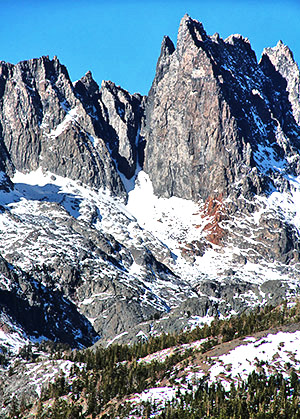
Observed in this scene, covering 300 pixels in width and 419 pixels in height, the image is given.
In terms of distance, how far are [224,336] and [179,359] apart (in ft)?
48.8

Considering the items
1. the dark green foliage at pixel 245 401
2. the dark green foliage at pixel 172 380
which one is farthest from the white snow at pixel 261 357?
the dark green foliage at pixel 172 380

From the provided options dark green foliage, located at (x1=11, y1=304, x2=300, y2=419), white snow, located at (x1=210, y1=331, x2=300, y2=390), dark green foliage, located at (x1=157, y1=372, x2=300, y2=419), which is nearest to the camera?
dark green foliage, located at (x1=157, y1=372, x2=300, y2=419)

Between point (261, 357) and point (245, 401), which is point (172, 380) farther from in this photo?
point (245, 401)

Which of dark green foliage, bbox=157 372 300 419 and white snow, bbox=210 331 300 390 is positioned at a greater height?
white snow, bbox=210 331 300 390

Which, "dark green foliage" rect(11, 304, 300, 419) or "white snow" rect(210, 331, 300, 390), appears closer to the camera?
"dark green foliage" rect(11, 304, 300, 419)

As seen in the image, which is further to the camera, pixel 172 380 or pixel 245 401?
pixel 172 380

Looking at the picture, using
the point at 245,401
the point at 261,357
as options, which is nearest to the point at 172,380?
the point at 261,357

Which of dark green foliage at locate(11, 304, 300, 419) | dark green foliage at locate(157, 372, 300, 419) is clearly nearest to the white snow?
dark green foliage at locate(157, 372, 300, 419)

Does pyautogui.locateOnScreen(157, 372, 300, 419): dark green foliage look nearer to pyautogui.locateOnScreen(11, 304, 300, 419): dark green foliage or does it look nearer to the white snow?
pyautogui.locateOnScreen(11, 304, 300, 419): dark green foliage

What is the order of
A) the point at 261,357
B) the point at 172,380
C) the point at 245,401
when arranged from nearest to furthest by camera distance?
1. the point at 245,401
2. the point at 172,380
3. the point at 261,357

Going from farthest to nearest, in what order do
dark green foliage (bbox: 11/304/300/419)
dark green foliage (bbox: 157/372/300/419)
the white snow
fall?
1. the white snow
2. dark green foliage (bbox: 11/304/300/419)
3. dark green foliage (bbox: 157/372/300/419)

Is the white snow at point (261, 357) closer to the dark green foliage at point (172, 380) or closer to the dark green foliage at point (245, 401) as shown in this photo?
the dark green foliage at point (245, 401)

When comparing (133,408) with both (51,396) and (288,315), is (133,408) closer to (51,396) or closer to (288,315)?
(51,396)

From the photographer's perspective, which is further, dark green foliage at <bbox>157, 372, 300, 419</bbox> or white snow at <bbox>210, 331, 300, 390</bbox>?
white snow at <bbox>210, 331, 300, 390</bbox>
